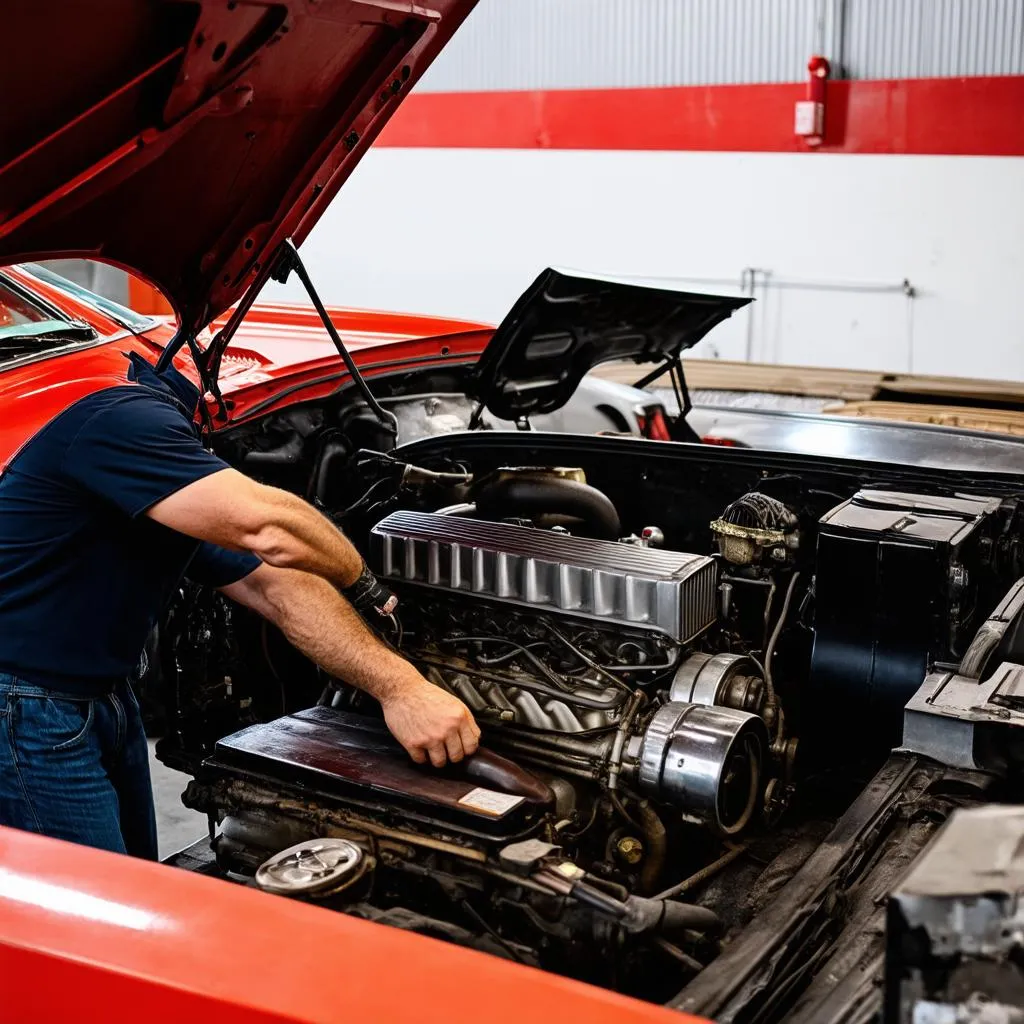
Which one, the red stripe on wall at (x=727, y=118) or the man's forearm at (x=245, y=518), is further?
the red stripe on wall at (x=727, y=118)

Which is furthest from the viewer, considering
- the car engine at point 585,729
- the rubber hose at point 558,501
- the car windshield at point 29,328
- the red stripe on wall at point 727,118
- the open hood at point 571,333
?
the red stripe on wall at point 727,118

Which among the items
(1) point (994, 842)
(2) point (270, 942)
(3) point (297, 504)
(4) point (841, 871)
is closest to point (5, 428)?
(3) point (297, 504)

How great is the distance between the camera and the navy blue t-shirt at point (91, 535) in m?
1.96

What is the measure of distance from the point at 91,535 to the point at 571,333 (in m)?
1.33

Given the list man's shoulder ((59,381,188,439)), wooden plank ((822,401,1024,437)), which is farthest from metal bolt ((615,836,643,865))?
wooden plank ((822,401,1024,437))

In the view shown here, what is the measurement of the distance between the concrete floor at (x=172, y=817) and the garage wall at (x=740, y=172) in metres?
5.42

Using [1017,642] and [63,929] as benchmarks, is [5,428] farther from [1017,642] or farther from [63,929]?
[1017,642]

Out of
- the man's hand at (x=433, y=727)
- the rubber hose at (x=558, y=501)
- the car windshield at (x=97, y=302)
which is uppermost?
the car windshield at (x=97, y=302)

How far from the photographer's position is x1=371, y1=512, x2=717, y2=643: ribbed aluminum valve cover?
2.19m

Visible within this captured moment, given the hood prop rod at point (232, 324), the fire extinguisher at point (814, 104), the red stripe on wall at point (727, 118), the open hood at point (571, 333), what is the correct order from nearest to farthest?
the hood prop rod at point (232, 324), the open hood at point (571, 333), the red stripe on wall at point (727, 118), the fire extinguisher at point (814, 104)

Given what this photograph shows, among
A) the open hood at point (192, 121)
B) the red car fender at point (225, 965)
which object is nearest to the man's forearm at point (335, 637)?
the open hood at point (192, 121)

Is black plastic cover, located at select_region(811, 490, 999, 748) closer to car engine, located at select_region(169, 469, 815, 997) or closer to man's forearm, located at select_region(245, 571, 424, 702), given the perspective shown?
car engine, located at select_region(169, 469, 815, 997)

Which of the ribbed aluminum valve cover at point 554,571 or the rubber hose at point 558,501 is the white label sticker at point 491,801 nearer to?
the ribbed aluminum valve cover at point 554,571

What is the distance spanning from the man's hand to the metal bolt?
0.32 meters
